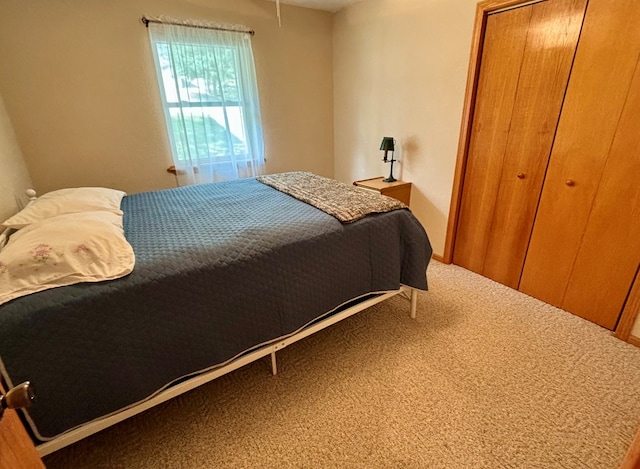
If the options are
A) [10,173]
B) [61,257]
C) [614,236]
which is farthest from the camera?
[10,173]

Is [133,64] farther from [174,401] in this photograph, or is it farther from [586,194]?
[586,194]

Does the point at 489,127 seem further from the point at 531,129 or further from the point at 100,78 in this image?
the point at 100,78

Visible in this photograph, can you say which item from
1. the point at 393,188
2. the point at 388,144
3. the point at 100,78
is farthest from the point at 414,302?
the point at 100,78

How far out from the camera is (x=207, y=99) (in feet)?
9.52

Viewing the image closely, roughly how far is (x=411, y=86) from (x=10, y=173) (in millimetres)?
3085

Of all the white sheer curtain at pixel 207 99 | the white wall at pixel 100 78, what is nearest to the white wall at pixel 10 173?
the white wall at pixel 100 78

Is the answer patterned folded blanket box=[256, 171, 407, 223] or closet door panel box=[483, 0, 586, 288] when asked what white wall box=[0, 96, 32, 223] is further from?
closet door panel box=[483, 0, 586, 288]

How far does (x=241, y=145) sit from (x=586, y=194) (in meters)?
2.94

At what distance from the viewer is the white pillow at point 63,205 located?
4.95ft

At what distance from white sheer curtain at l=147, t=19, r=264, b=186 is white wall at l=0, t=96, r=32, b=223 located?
1075 mm

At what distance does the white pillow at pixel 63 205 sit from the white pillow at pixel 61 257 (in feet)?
1.03

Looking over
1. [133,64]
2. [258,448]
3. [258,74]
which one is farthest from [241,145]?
[258,448]

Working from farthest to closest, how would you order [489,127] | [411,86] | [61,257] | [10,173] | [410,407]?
[411,86] < [489,127] < [10,173] < [410,407] < [61,257]

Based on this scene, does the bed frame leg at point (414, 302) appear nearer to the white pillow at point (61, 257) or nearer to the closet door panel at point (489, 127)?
the closet door panel at point (489, 127)
